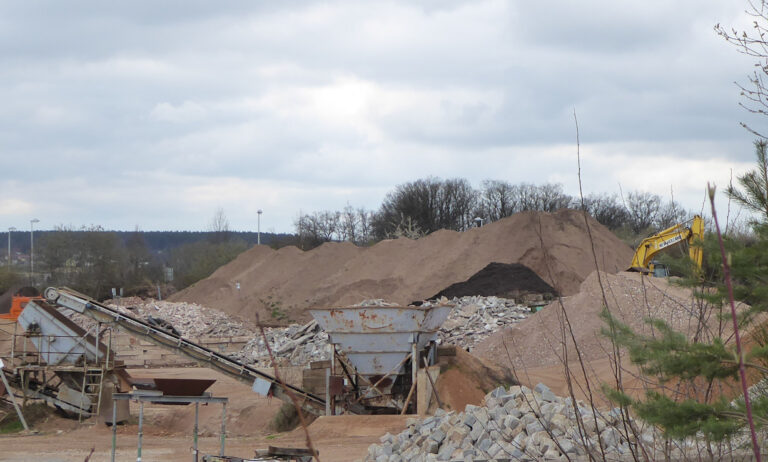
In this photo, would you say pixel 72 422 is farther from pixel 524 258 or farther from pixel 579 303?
pixel 524 258

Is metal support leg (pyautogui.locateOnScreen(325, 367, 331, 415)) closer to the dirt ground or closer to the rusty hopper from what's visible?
the rusty hopper

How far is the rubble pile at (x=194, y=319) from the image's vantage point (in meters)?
38.0

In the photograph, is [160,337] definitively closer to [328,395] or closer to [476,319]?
[328,395]

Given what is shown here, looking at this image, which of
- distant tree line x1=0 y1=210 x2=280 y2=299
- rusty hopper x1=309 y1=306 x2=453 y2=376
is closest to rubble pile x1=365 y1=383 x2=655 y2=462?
rusty hopper x1=309 y1=306 x2=453 y2=376

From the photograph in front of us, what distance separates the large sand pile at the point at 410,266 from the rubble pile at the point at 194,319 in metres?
2.62

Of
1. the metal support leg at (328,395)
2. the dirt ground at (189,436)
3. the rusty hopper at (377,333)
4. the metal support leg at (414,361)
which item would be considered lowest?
the dirt ground at (189,436)

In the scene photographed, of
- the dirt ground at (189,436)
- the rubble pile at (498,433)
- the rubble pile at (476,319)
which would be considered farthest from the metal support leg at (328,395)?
the rubble pile at (476,319)

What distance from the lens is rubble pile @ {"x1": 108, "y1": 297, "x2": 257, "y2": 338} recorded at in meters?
38.0

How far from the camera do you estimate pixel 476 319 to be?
94.6 feet

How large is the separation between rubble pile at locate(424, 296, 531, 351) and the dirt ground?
25.9 ft

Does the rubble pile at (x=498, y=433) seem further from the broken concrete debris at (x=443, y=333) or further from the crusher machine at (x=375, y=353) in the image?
the broken concrete debris at (x=443, y=333)

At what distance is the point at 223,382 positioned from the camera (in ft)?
85.4

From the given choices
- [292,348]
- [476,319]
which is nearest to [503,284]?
[476,319]

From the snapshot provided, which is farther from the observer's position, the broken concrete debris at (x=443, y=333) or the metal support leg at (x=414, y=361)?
the broken concrete debris at (x=443, y=333)
